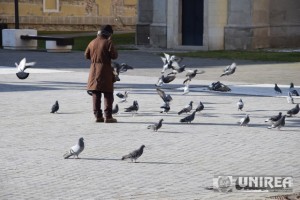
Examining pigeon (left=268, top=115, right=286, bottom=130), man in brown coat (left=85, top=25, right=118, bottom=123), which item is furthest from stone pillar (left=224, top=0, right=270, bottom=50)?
pigeon (left=268, top=115, right=286, bottom=130)

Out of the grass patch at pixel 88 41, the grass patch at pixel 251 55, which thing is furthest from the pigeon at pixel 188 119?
the grass patch at pixel 88 41

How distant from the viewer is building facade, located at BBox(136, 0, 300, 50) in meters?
40.5

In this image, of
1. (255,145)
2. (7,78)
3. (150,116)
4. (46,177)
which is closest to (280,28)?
(7,78)

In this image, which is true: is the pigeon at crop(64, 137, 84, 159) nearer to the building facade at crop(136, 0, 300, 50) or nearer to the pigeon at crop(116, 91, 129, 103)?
the pigeon at crop(116, 91, 129, 103)

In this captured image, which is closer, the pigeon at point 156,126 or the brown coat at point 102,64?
the pigeon at point 156,126

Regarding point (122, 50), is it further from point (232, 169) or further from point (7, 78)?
point (232, 169)

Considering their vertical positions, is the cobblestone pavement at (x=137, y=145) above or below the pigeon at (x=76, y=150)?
below

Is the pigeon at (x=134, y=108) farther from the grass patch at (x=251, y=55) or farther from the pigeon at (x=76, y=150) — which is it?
the grass patch at (x=251, y=55)

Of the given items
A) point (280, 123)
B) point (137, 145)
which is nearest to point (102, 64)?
point (137, 145)

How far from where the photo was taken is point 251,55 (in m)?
36.8

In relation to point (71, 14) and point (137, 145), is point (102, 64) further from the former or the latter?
point (71, 14)

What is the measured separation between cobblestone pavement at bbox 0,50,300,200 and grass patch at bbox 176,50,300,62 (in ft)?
35.4

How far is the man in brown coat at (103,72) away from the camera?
56.4ft

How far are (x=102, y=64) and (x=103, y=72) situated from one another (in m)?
0.14
